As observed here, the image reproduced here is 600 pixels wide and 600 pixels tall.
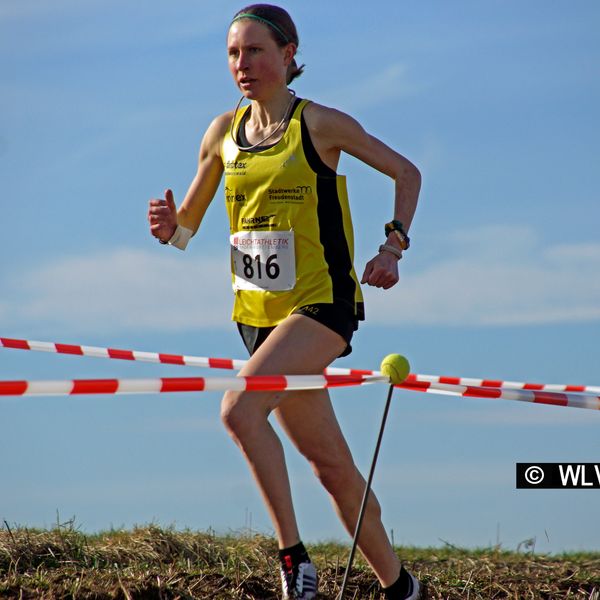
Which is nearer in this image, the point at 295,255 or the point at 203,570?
the point at 295,255

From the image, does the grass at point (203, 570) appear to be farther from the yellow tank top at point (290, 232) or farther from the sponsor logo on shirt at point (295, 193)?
the sponsor logo on shirt at point (295, 193)

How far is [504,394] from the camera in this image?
585cm

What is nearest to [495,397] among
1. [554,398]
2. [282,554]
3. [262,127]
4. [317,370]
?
[554,398]

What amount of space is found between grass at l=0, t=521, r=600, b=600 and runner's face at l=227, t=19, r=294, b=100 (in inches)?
111

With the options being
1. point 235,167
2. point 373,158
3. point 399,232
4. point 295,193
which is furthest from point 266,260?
point 373,158

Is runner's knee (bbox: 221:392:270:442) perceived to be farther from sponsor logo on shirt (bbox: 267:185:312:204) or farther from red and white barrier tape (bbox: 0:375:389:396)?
sponsor logo on shirt (bbox: 267:185:312:204)

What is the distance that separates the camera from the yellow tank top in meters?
5.79

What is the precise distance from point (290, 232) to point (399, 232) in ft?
2.05

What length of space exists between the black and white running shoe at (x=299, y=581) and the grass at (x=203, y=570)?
20.3 inches

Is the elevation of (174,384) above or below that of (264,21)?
below

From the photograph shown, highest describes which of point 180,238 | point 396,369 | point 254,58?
point 254,58

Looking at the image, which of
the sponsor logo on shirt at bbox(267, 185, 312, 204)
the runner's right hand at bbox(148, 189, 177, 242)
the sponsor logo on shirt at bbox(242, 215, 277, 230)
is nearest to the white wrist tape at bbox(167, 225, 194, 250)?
the runner's right hand at bbox(148, 189, 177, 242)

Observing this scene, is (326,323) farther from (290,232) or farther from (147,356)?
(147,356)

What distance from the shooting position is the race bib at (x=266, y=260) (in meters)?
5.79
